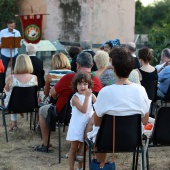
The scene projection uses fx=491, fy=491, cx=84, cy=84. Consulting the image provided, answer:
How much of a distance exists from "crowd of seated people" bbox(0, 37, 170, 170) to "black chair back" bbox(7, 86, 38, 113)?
24 cm

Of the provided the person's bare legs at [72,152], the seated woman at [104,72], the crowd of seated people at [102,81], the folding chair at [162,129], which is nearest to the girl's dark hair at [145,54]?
the crowd of seated people at [102,81]

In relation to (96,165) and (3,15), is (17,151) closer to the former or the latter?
(96,165)

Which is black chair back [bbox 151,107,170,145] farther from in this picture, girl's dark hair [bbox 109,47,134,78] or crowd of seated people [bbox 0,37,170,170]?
girl's dark hair [bbox 109,47,134,78]

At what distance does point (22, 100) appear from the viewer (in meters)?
7.41

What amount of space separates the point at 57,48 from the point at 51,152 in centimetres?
1056

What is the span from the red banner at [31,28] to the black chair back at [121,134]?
9.06 metres

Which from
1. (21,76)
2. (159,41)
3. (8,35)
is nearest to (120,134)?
(21,76)

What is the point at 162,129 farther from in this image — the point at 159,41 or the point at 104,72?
the point at 159,41

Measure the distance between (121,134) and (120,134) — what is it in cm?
1

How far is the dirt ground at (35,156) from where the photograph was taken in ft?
21.1

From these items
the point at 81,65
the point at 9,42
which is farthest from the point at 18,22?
the point at 81,65

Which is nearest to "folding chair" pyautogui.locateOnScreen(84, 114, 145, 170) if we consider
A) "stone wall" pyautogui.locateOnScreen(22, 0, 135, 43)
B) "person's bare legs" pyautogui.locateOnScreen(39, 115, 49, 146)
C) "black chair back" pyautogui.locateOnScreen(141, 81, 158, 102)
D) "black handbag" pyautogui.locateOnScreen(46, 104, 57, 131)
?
"black handbag" pyautogui.locateOnScreen(46, 104, 57, 131)

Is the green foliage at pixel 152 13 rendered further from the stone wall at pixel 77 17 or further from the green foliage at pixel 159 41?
the green foliage at pixel 159 41

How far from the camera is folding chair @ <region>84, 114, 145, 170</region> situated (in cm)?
488
